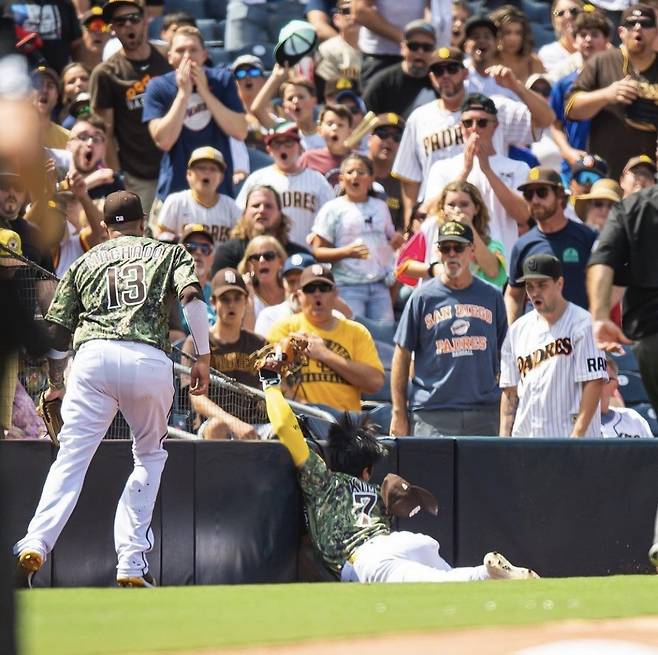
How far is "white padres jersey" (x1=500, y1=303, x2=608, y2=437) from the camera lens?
9.36 metres

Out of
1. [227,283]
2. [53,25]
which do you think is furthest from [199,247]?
[53,25]

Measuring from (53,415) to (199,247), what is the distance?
124 inches

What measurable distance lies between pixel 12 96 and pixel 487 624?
302 cm

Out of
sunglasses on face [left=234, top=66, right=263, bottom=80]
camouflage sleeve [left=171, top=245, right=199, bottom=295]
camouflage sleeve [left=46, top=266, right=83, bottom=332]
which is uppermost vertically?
camouflage sleeve [left=171, top=245, right=199, bottom=295]

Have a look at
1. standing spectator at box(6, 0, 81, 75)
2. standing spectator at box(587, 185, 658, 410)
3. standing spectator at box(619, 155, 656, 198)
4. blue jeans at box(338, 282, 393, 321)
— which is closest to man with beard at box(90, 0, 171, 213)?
standing spectator at box(6, 0, 81, 75)

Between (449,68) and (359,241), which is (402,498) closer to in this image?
(359,241)

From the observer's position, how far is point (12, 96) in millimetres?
3066

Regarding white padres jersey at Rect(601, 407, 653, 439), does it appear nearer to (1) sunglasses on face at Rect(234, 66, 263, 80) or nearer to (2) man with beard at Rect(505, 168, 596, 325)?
(2) man with beard at Rect(505, 168, 596, 325)

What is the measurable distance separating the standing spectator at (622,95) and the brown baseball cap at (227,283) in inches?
151

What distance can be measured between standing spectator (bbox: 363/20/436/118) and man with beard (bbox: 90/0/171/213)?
76.1 inches

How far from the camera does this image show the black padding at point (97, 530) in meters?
8.67

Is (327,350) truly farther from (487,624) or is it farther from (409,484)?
(487,624)

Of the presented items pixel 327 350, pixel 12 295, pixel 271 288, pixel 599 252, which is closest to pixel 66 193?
pixel 271 288

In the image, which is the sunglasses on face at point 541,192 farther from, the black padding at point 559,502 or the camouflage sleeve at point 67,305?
the camouflage sleeve at point 67,305
